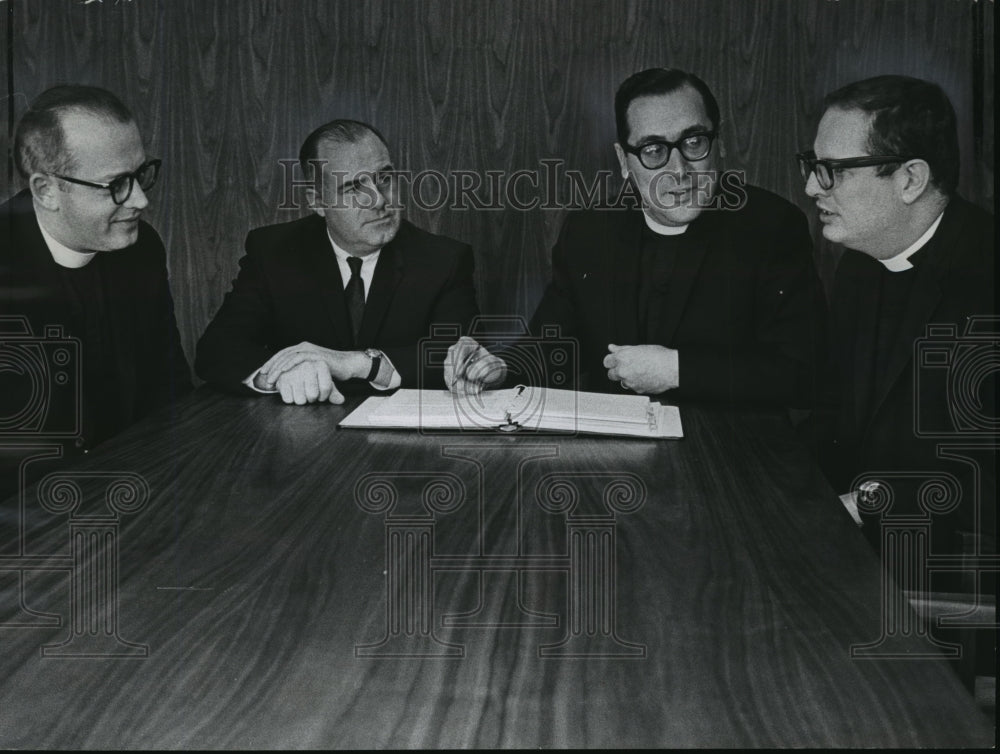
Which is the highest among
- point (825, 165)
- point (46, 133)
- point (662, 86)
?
point (662, 86)

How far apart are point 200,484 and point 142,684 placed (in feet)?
2.40

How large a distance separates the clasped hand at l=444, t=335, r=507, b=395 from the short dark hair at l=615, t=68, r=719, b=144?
0.73 metres

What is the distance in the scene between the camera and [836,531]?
59.9 inches

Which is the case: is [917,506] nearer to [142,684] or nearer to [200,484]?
[200,484]

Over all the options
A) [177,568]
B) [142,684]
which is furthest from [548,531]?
[142,684]

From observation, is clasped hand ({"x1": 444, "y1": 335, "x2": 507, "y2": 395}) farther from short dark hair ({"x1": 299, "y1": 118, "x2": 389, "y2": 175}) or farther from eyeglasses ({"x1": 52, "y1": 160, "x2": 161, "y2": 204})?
eyeglasses ({"x1": 52, "y1": 160, "x2": 161, "y2": 204})

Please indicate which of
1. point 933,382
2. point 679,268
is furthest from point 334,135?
point 933,382

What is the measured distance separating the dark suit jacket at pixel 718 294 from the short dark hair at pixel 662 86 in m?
0.23

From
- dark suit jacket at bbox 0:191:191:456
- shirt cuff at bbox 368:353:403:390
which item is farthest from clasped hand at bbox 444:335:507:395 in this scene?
dark suit jacket at bbox 0:191:191:456

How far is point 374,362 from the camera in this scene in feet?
8.73

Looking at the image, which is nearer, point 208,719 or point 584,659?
point 208,719

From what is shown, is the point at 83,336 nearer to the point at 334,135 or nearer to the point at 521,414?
the point at 334,135

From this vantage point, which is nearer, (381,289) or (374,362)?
(374,362)

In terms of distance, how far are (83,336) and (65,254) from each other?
216 mm
